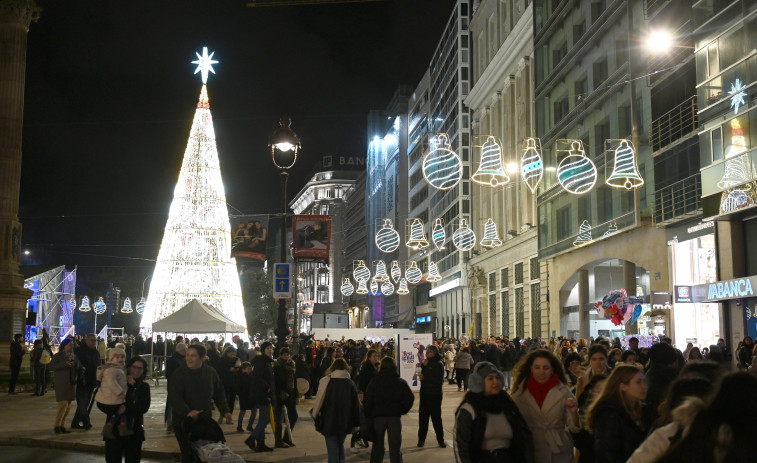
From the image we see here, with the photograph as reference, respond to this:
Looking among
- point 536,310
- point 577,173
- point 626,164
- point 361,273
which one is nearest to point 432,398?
point 577,173

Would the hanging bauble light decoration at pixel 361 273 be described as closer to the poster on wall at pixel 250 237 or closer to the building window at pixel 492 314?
the building window at pixel 492 314

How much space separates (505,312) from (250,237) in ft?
111

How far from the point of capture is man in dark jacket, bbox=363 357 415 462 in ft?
36.5

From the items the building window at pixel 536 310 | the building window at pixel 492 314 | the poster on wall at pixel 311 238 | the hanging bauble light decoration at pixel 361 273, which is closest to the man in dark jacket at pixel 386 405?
the poster on wall at pixel 311 238

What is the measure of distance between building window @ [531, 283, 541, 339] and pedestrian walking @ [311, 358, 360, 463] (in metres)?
35.5

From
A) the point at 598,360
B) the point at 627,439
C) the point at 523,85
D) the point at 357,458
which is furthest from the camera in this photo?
the point at 523,85

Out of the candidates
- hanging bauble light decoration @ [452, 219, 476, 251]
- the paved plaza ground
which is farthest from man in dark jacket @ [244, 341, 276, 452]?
hanging bauble light decoration @ [452, 219, 476, 251]

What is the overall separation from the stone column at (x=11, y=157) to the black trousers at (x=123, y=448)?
72.9 feet

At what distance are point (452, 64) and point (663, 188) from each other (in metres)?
44.1

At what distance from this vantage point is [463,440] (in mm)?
6582

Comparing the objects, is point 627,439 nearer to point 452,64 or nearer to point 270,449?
point 270,449

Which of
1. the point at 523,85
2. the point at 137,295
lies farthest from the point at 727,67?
the point at 137,295

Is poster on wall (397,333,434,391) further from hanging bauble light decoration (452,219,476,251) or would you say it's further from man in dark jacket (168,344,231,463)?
man in dark jacket (168,344,231,463)

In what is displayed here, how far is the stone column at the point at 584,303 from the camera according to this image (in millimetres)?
38475
